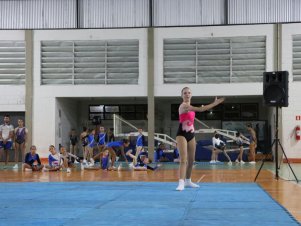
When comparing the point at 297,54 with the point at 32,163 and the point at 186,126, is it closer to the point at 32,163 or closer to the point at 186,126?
the point at 32,163

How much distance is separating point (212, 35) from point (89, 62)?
6378mm

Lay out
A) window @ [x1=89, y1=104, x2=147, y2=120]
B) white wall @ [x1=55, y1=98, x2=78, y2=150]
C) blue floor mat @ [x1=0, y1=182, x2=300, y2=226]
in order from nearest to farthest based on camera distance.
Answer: blue floor mat @ [x1=0, y1=182, x2=300, y2=226] < white wall @ [x1=55, y1=98, x2=78, y2=150] < window @ [x1=89, y1=104, x2=147, y2=120]

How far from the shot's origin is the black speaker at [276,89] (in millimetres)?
12211

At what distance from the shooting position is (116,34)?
2473cm

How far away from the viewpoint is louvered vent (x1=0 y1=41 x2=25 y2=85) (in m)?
25.0

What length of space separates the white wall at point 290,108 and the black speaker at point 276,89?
12.0 m

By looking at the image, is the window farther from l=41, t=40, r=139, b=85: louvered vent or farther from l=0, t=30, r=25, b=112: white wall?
l=0, t=30, r=25, b=112: white wall

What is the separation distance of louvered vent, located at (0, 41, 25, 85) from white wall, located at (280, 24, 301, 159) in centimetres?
1313

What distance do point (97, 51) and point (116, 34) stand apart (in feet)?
4.29

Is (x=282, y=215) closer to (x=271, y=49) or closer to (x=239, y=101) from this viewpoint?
(x=271, y=49)

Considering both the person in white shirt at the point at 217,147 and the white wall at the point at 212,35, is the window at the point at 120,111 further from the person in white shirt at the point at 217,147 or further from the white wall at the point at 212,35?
the person in white shirt at the point at 217,147

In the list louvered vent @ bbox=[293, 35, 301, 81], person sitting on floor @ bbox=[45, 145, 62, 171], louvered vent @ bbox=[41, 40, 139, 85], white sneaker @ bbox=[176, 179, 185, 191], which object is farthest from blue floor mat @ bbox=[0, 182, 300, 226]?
louvered vent @ bbox=[41, 40, 139, 85]

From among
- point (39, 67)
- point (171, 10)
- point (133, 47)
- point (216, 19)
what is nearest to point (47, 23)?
point (39, 67)

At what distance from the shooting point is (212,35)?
24.3 metres
